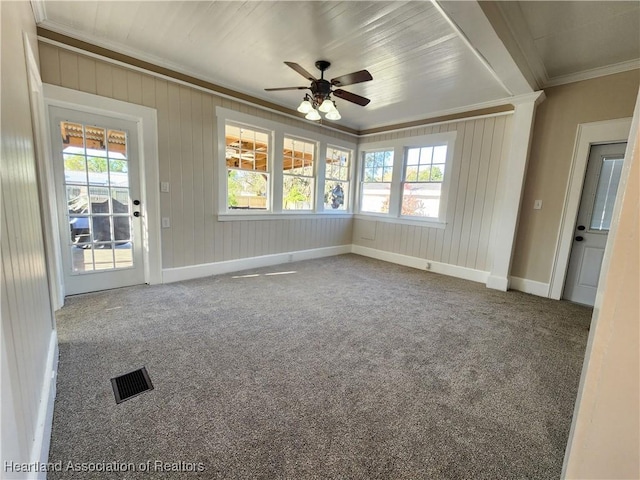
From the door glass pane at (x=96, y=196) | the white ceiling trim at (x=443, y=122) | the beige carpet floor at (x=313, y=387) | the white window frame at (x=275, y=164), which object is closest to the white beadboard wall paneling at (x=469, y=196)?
the white ceiling trim at (x=443, y=122)

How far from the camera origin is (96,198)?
3.10 m

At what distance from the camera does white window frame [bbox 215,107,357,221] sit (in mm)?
3914

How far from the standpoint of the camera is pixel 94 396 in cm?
163

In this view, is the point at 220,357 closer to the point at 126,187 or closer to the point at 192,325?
the point at 192,325

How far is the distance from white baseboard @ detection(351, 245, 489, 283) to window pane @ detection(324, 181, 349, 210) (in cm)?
95

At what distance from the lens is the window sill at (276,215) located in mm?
4117

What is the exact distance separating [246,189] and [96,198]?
184 centimetres

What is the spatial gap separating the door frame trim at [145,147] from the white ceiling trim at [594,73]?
15.6ft

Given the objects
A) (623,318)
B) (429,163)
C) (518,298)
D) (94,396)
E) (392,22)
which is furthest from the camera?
(429,163)

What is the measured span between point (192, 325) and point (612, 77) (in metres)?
5.03

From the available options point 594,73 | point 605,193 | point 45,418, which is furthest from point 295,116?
point 45,418

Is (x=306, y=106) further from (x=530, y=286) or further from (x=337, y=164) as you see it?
(x=530, y=286)

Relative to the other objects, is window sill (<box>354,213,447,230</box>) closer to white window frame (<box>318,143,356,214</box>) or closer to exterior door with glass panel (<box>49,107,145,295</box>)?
white window frame (<box>318,143,356,214</box>)

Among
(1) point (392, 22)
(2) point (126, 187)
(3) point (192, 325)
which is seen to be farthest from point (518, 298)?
(2) point (126, 187)
